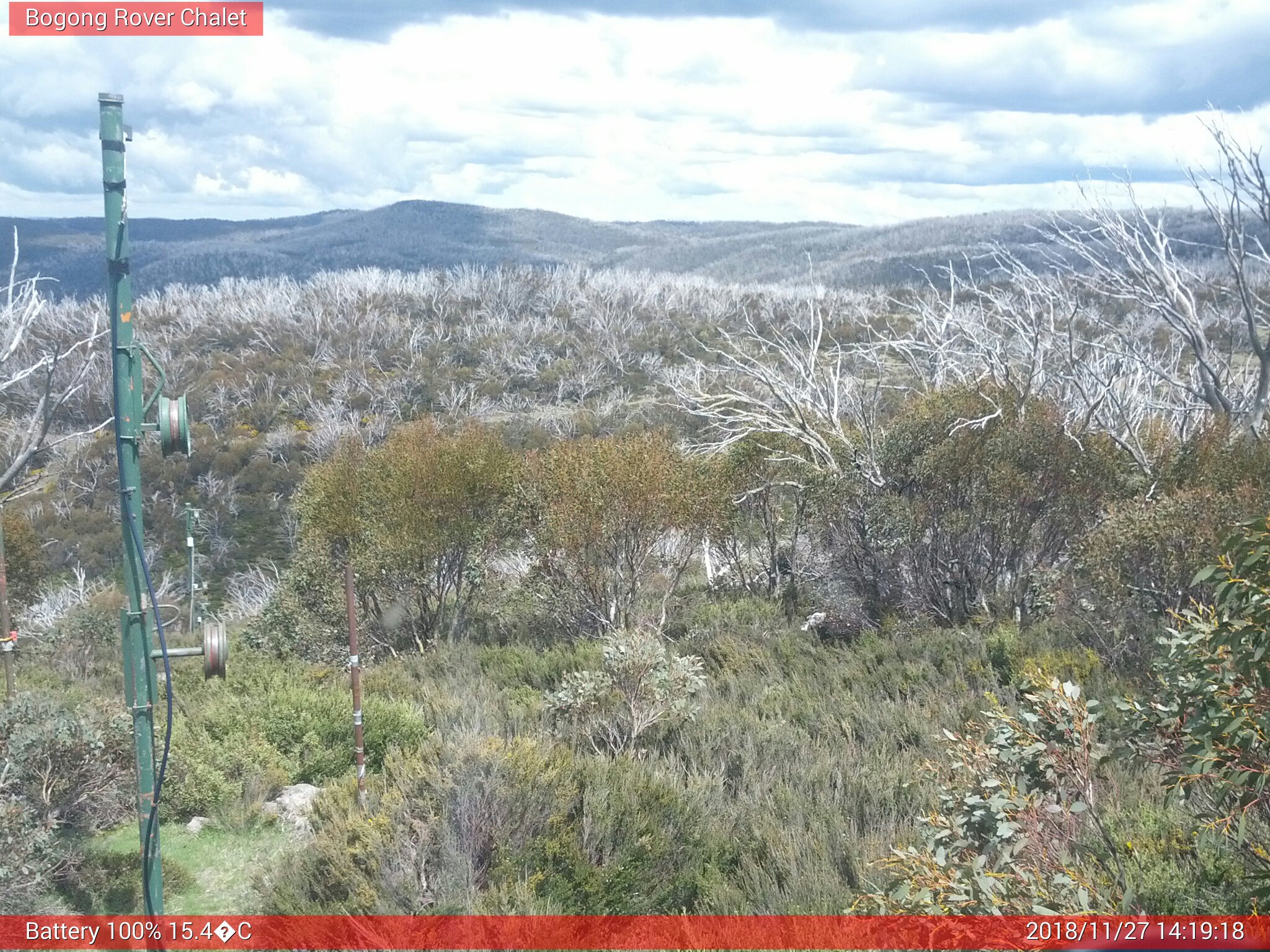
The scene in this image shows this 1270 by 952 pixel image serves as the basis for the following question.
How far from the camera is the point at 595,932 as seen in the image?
5.00 m

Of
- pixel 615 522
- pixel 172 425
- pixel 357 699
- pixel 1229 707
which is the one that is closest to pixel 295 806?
pixel 357 699

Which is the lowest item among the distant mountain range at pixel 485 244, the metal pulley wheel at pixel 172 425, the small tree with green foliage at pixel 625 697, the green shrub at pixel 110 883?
the green shrub at pixel 110 883

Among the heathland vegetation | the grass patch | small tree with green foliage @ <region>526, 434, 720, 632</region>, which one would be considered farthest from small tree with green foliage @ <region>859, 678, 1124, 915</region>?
small tree with green foliage @ <region>526, 434, 720, 632</region>

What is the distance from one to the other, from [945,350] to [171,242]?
16219cm

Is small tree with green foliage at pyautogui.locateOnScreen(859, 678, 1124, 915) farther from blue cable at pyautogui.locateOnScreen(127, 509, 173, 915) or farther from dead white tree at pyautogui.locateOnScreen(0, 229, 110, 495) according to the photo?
dead white tree at pyautogui.locateOnScreen(0, 229, 110, 495)

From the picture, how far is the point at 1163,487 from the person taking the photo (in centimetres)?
1098

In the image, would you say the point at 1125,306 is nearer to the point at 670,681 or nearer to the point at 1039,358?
the point at 1039,358

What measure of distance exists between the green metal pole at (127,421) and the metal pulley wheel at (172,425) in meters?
0.12

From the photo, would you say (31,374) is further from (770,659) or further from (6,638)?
(770,659)

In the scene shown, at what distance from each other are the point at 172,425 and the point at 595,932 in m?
3.18

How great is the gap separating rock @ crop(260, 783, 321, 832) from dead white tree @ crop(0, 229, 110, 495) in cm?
335

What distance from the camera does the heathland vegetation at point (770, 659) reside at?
174 inches

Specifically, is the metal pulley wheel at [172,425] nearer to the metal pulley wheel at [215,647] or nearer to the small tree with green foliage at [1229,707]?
the metal pulley wheel at [215,647]

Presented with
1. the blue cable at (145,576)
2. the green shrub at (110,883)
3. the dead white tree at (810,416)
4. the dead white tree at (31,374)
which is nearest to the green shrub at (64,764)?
the green shrub at (110,883)
